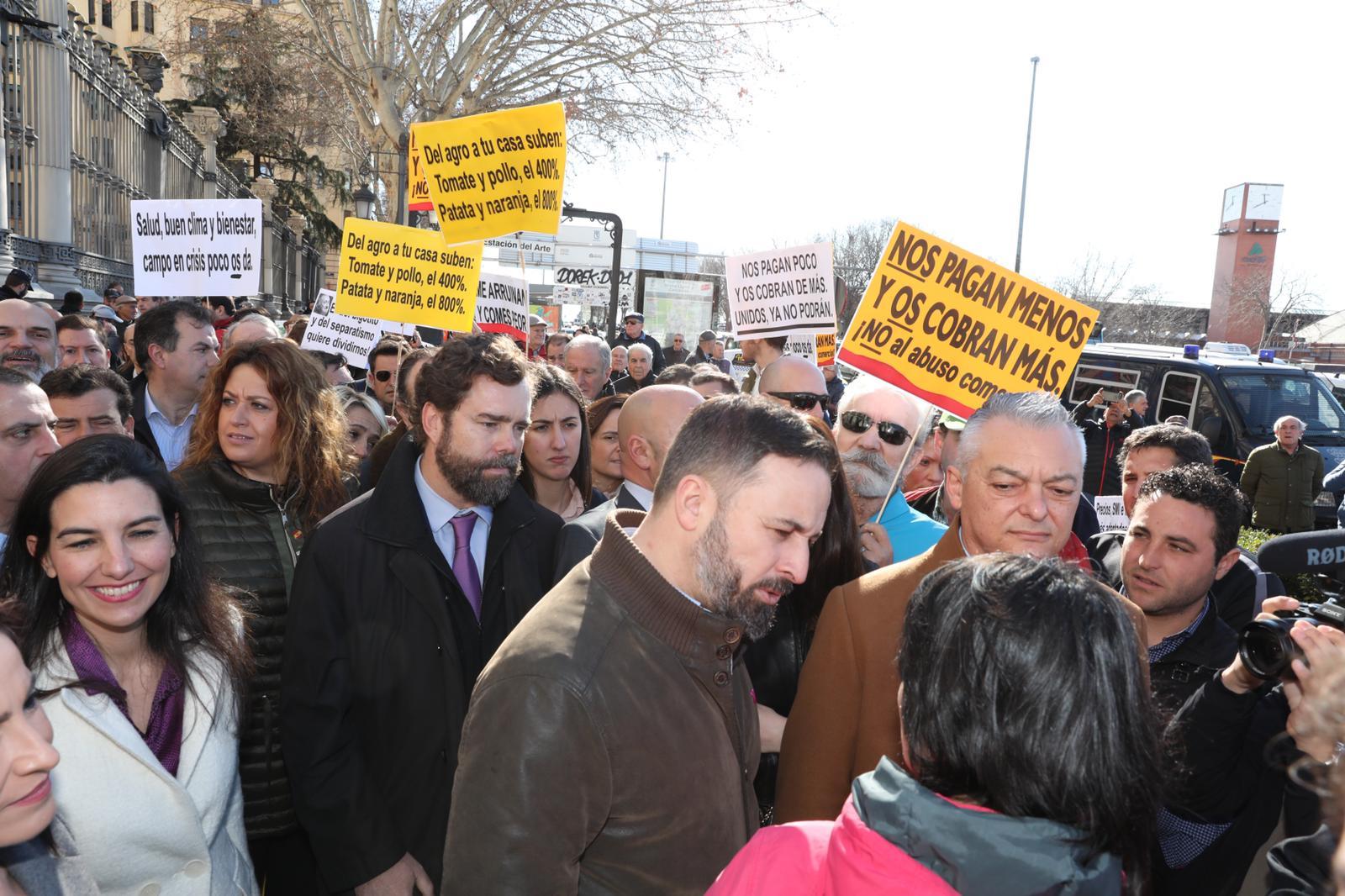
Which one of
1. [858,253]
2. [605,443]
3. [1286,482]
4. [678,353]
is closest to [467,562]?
[605,443]

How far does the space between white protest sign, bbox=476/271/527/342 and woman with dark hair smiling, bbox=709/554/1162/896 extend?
7.45 metres

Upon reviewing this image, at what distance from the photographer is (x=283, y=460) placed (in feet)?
12.9

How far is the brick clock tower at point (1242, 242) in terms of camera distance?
203 ft

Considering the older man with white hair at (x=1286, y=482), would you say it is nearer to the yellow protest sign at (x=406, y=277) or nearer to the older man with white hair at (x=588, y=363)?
the older man with white hair at (x=588, y=363)

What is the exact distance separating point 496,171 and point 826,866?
6228mm

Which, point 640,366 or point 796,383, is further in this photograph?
point 640,366

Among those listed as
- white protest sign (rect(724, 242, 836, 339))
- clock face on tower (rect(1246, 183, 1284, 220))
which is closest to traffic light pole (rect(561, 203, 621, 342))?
white protest sign (rect(724, 242, 836, 339))

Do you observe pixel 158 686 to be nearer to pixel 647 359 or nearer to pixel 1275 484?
pixel 647 359

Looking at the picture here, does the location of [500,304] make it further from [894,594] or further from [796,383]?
[894,594]

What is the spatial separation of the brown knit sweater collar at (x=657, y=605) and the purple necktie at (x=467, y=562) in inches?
57.9

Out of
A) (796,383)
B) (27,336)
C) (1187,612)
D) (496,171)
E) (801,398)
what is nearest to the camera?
(1187,612)

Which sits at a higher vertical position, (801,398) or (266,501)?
(801,398)

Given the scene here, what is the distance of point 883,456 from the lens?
448 cm

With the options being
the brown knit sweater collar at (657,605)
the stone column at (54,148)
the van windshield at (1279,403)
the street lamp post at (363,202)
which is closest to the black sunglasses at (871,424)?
the brown knit sweater collar at (657,605)
